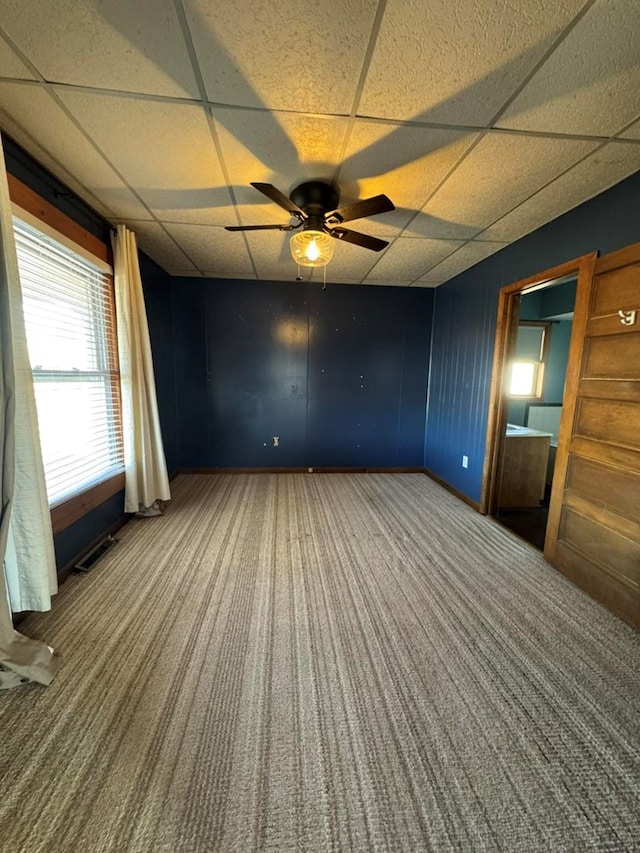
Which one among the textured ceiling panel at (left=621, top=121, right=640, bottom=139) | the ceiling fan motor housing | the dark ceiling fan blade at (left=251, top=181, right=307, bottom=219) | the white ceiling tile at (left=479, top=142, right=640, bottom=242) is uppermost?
the white ceiling tile at (left=479, top=142, right=640, bottom=242)

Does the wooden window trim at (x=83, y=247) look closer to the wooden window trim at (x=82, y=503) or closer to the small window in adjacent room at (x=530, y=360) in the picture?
the wooden window trim at (x=82, y=503)

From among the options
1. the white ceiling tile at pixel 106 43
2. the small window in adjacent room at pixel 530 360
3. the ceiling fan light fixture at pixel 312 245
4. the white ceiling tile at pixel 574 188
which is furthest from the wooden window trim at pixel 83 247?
the small window in adjacent room at pixel 530 360

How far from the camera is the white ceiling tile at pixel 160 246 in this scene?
2498 millimetres

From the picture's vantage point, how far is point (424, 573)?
2088 mm

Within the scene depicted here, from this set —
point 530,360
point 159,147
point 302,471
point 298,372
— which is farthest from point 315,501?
point 530,360

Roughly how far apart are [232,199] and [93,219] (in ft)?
3.56

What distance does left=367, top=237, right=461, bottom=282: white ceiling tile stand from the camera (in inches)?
106

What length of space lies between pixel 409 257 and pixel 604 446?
2.23 metres

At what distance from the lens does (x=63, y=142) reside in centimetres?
158

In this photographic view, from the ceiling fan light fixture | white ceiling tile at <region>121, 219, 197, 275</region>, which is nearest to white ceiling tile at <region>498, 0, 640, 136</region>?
the ceiling fan light fixture

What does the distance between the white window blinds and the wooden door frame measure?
10.3ft

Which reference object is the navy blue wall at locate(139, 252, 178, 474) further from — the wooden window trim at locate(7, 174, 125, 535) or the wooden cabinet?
the wooden cabinet

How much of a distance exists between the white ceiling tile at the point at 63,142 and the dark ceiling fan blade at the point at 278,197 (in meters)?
0.85

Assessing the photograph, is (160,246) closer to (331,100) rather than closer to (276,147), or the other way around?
(276,147)
